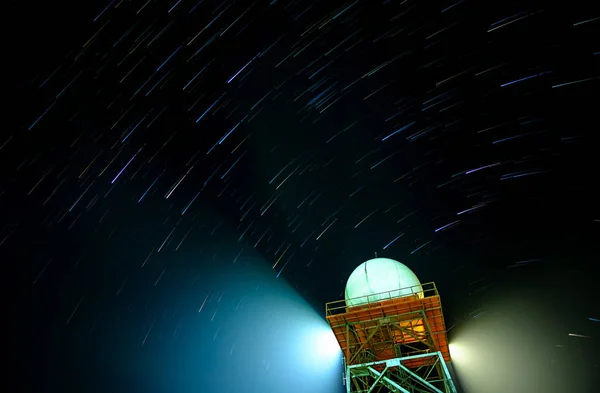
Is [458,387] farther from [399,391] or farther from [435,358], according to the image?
[399,391]

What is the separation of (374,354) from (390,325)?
63.3 inches

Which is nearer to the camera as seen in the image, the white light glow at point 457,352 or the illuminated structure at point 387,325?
the illuminated structure at point 387,325

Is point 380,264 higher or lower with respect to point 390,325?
higher

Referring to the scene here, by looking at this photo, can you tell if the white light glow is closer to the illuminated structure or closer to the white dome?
the illuminated structure

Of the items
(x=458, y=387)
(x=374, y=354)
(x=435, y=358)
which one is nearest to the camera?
(x=435, y=358)

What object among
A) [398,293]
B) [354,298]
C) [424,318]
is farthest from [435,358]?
[354,298]

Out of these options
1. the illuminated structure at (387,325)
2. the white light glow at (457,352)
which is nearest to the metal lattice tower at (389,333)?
the illuminated structure at (387,325)

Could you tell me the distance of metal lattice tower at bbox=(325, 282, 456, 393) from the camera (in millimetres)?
13617

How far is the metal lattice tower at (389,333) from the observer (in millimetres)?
13617

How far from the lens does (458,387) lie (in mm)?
16375

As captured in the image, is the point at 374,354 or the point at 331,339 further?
the point at 331,339

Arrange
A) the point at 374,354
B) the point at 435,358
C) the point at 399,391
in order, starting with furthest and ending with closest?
the point at 374,354 → the point at 435,358 → the point at 399,391

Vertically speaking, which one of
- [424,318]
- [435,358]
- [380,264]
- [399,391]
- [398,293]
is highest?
[380,264]

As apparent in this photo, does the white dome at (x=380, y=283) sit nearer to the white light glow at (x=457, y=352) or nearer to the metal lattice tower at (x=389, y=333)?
the metal lattice tower at (x=389, y=333)
